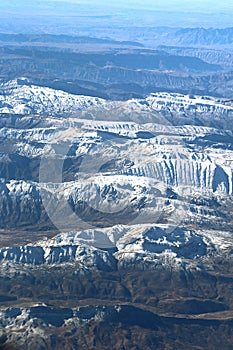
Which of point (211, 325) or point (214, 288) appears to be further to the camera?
point (214, 288)

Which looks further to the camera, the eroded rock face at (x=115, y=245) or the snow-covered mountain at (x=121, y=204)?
the snow-covered mountain at (x=121, y=204)

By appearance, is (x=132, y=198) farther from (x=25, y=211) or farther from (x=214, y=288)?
(x=214, y=288)

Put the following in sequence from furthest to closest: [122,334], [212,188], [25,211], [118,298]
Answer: [212,188], [25,211], [118,298], [122,334]

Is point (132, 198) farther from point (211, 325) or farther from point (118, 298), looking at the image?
point (211, 325)

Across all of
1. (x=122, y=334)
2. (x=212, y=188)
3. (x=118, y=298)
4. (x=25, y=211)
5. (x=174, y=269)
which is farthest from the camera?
(x=212, y=188)

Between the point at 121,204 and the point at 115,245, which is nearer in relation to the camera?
the point at 115,245

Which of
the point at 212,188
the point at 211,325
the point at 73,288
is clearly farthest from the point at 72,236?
the point at 212,188

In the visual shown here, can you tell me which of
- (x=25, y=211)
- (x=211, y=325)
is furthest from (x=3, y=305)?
(x=25, y=211)

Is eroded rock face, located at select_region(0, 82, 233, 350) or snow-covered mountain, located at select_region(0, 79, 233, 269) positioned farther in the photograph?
snow-covered mountain, located at select_region(0, 79, 233, 269)

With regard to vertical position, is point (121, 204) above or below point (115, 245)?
below
